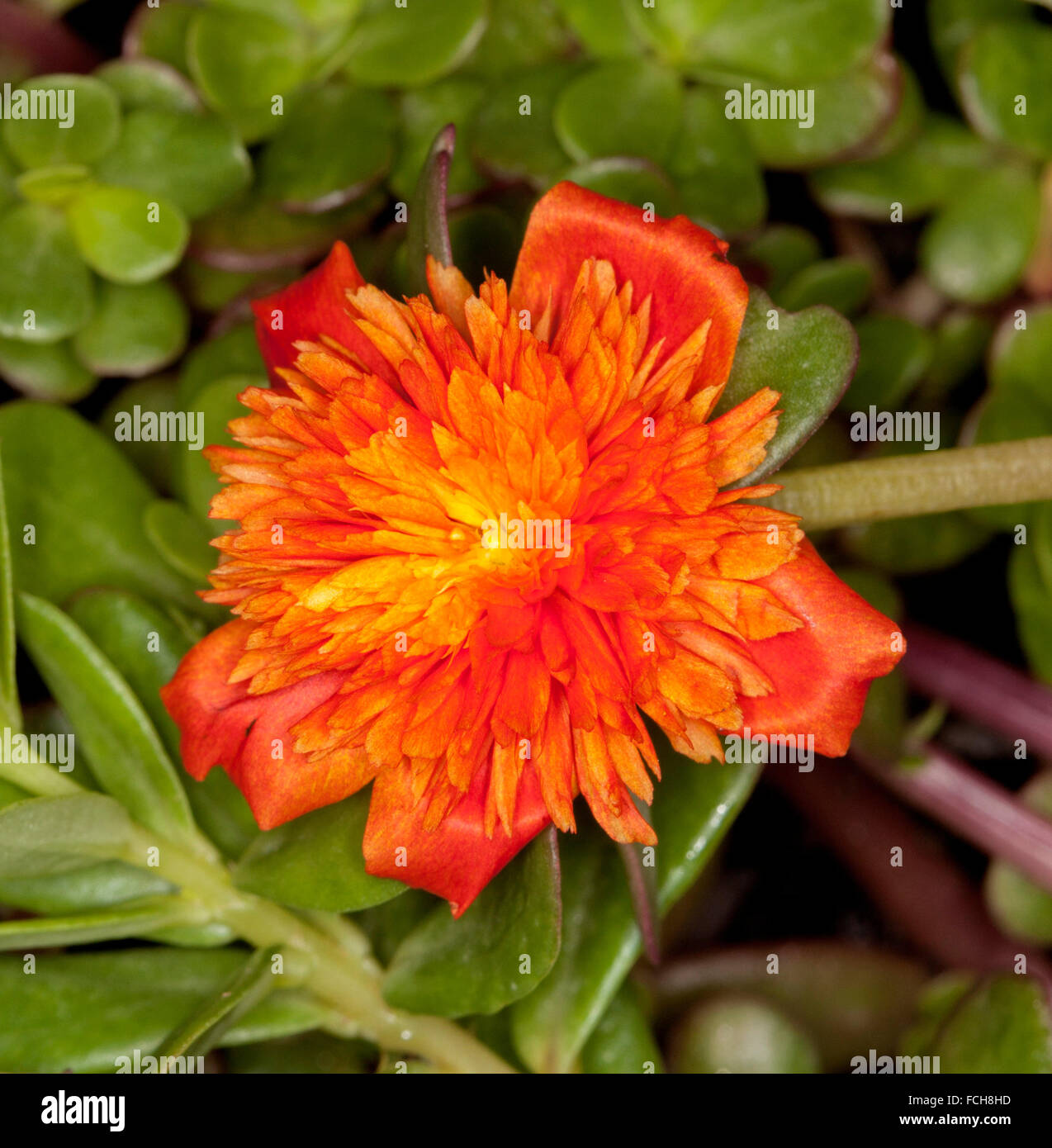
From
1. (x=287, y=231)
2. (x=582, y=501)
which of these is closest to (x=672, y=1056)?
(x=582, y=501)

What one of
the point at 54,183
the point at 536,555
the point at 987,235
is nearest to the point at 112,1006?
the point at 536,555

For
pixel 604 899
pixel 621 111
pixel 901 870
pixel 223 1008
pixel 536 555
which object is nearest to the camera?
pixel 536 555

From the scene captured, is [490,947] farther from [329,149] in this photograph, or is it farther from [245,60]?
[245,60]

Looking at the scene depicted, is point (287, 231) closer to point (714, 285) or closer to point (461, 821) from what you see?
point (714, 285)

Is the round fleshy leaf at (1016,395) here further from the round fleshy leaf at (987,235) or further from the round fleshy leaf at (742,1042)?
the round fleshy leaf at (742,1042)

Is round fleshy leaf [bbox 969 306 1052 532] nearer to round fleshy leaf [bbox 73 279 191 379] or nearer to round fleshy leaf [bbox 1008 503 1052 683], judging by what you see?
round fleshy leaf [bbox 1008 503 1052 683]

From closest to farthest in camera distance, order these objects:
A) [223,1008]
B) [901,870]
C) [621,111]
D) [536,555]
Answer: [536,555] → [223,1008] → [621,111] → [901,870]

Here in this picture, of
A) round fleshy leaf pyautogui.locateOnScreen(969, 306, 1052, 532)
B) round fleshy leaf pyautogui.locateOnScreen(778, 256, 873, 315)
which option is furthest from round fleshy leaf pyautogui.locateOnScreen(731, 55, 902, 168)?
round fleshy leaf pyautogui.locateOnScreen(969, 306, 1052, 532)

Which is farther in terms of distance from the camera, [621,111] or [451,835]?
[621,111]
